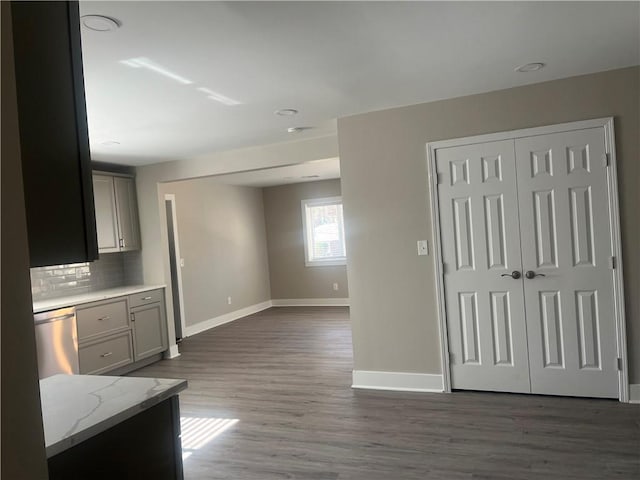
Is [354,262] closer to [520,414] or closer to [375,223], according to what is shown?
[375,223]

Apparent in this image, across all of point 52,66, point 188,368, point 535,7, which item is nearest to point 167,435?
point 52,66

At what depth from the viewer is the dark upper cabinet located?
956 mm

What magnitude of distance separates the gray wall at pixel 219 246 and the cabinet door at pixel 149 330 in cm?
135

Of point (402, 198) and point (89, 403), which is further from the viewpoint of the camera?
point (402, 198)

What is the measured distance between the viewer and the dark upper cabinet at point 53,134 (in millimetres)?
956

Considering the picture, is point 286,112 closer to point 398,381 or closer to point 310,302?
point 398,381

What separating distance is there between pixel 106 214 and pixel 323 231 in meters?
4.46

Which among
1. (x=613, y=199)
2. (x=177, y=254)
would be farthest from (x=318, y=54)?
(x=177, y=254)

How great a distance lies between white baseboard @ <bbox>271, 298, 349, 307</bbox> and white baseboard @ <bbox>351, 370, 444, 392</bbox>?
14.9 feet

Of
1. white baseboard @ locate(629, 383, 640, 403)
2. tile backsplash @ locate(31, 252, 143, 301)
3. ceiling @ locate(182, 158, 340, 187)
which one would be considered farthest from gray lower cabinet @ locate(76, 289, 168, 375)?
white baseboard @ locate(629, 383, 640, 403)

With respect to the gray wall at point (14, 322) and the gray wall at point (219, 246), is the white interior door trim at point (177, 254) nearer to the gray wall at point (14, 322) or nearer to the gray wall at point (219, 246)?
the gray wall at point (219, 246)

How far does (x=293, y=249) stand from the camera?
9266mm

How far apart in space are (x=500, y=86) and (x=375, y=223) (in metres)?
1.43

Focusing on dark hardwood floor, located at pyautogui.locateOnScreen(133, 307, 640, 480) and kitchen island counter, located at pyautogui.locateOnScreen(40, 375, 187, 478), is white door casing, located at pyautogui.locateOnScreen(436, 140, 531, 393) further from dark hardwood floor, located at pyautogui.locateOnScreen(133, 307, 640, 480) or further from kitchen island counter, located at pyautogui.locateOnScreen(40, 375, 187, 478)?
kitchen island counter, located at pyautogui.locateOnScreen(40, 375, 187, 478)
